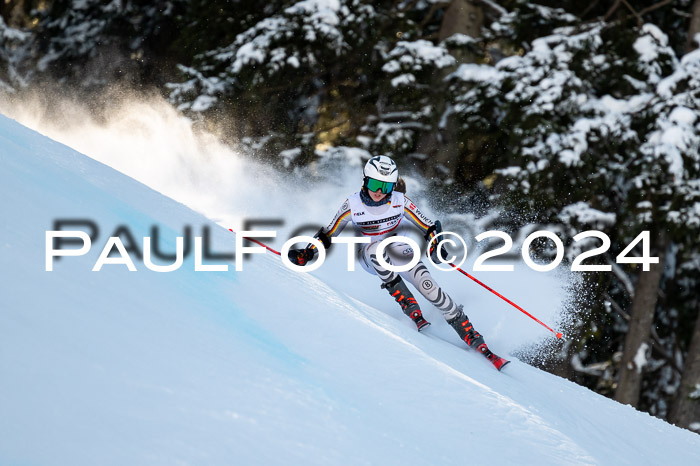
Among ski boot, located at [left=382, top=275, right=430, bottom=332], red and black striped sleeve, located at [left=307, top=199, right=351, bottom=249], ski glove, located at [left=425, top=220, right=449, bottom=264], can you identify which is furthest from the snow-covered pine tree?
red and black striped sleeve, located at [left=307, top=199, right=351, bottom=249]

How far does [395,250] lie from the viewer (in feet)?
18.2

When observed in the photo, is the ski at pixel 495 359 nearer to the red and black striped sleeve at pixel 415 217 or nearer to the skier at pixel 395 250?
the skier at pixel 395 250

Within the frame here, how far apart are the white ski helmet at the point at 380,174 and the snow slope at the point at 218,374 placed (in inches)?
33.0

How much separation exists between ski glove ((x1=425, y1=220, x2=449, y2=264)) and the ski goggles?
567mm

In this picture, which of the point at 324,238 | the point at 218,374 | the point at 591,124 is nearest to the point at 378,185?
the point at 324,238

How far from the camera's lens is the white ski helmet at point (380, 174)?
5020mm

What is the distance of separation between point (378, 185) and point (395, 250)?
0.72 m

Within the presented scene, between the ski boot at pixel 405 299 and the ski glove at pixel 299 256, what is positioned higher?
the ski glove at pixel 299 256

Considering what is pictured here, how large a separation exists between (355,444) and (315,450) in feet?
0.79

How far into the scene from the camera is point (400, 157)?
939 centimetres

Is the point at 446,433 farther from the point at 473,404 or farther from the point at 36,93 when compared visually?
the point at 36,93

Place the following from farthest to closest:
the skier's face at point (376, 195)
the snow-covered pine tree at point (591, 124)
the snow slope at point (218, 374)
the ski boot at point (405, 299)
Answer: the snow-covered pine tree at point (591, 124) < the ski boot at point (405, 299) < the skier's face at point (376, 195) < the snow slope at point (218, 374)

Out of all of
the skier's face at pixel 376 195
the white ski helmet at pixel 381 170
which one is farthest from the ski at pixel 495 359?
the white ski helmet at pixel 381 170

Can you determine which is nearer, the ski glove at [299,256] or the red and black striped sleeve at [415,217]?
the ski glove at [299,256]
